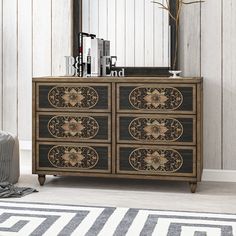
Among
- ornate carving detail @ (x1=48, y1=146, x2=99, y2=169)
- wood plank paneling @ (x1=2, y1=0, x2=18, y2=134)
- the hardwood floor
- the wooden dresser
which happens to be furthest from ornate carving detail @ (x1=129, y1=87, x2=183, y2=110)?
wood plank paneling @ (x1=2, y1=0, x2=18, y2=134)

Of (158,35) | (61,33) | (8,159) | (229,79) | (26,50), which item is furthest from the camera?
(26,50)

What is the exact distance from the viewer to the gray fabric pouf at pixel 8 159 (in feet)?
13.8

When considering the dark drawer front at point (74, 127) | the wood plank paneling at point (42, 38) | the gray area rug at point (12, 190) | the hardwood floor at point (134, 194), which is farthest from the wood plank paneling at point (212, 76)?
the gray area rug at point (12, 190)

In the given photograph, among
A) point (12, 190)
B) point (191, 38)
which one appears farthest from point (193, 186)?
point (12, 190)

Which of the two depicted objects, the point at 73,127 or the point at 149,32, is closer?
the point at 73,127

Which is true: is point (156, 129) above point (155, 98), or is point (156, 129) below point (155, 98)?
below

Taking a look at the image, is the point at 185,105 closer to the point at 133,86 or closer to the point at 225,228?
the point at 133,86

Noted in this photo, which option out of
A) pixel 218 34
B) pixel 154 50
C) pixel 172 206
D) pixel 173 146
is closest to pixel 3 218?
pixel 172 206

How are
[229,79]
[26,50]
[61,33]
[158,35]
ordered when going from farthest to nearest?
[26,50] < [61,33] < [158,35] < [229,79]

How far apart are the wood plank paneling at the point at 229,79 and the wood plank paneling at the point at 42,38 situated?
1422mm

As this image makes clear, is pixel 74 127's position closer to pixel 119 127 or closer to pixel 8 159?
pixel 119 127

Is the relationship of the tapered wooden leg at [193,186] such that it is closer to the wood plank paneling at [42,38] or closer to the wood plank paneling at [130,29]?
the wood plank paneling at [130,29]

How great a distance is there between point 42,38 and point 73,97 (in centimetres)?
88

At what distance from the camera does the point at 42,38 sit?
4.78 meters
